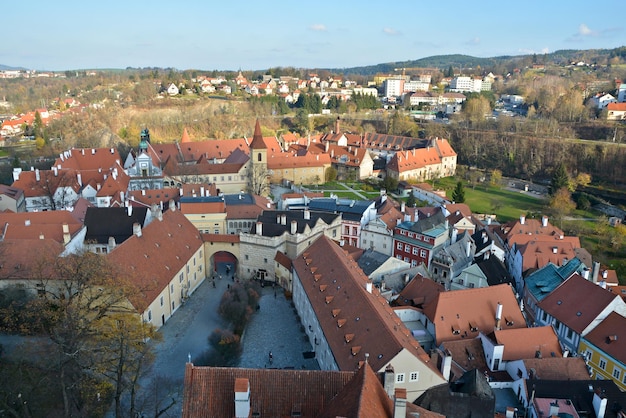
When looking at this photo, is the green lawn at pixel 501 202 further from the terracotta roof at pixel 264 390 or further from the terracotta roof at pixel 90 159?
the terracotta roof at pixel 264 390

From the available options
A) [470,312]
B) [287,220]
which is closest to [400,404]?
[470,312]

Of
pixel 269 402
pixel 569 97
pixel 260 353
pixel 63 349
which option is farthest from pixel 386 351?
pixel 569 97

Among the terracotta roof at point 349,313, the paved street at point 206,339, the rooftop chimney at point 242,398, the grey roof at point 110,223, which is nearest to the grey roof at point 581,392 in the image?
the terracotta roof at point 349,313

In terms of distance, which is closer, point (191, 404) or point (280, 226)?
point (191, 404)

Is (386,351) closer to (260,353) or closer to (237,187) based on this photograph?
(260,353)

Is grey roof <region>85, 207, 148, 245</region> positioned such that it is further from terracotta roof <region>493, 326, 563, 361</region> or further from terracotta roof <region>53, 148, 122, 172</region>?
terracotta roof <region>493, 326, 563, 361</region>

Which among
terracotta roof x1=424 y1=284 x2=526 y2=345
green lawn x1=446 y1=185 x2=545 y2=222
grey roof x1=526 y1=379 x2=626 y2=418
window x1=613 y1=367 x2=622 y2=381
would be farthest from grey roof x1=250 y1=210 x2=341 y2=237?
green lawn x1=446 y1=185 x2=545 y2=222
